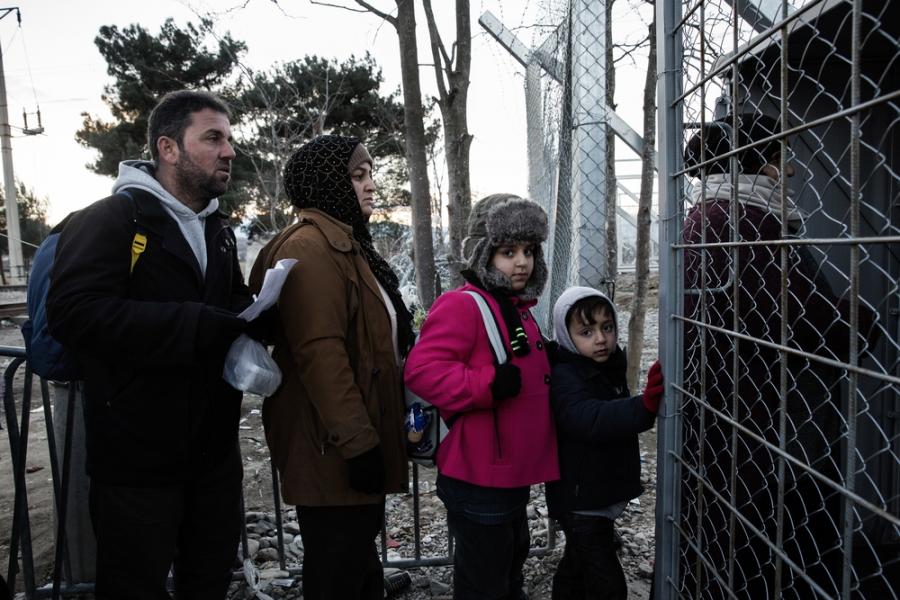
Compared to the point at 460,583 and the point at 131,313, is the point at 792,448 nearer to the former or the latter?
the point at 460,583

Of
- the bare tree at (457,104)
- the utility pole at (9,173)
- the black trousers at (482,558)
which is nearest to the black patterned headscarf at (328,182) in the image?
the black trousers at (482,558)

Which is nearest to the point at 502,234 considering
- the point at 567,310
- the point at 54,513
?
the point at 567,310

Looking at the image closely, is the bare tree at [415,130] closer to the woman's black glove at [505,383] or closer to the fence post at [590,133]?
the fence post at [590,133]

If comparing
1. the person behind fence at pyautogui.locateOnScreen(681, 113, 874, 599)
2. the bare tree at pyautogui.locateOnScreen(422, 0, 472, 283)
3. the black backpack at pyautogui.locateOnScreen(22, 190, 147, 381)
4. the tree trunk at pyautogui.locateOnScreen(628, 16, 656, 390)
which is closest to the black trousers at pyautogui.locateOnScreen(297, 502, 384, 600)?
the black backpack at pyautogui.locateOnScreen(22, 190, 147, 381)

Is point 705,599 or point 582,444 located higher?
point 582,444

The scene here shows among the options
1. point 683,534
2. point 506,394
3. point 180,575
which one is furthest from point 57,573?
point 683,534

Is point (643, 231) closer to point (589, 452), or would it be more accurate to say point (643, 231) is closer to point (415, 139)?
point (415, 139)

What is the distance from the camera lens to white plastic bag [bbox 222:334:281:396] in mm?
1938

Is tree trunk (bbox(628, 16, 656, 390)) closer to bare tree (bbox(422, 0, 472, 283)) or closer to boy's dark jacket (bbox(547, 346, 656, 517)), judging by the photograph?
bare tree (bbox(422, 0, 472, 283))

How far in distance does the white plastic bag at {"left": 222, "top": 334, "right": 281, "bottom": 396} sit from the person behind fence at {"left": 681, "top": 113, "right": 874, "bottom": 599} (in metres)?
1.38

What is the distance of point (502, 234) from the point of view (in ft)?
7.34

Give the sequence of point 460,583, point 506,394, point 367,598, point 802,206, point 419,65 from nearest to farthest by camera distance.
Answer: point 506,394, point 460,583, point 367,598, point 802,206, point 419,65

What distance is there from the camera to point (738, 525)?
212 cm

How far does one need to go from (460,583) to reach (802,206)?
2244 mm
